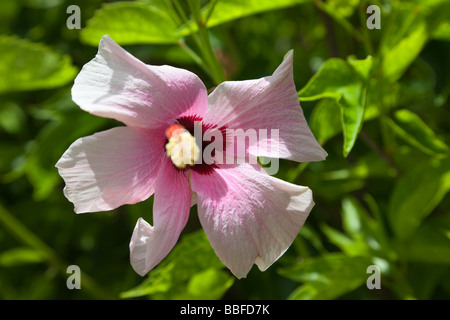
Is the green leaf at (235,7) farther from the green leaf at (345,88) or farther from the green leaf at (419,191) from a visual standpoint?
the green leaf at (419,191)

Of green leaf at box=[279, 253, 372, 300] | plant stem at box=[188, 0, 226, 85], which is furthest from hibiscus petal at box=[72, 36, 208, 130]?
green leaf at box=[279, 253, 372, 300]

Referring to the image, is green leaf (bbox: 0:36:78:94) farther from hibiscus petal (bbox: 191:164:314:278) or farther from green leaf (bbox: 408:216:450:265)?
green leaf (bbox: 408:216:450:265)

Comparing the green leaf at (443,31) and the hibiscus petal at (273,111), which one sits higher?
the green leaf at (443,31)

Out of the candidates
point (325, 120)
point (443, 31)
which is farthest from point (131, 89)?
point (443, 31)

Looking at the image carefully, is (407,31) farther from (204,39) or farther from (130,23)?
(130,23)

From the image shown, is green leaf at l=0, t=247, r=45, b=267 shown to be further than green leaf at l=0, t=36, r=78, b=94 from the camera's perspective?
Yes

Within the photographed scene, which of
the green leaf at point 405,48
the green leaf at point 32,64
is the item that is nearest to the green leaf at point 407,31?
the green leaf at point 405,48
